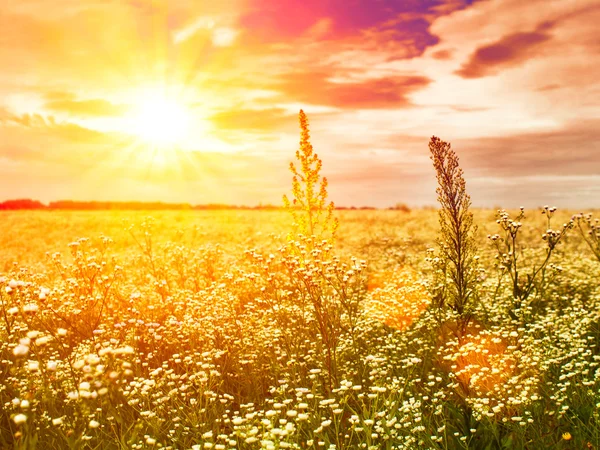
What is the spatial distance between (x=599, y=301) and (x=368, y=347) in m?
5.19

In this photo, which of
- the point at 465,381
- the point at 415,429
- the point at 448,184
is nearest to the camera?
the point at 415,429

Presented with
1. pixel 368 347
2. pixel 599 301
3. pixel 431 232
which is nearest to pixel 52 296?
pixel 368 347

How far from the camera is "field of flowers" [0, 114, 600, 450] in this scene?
18.9ft

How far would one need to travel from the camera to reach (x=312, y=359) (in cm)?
769

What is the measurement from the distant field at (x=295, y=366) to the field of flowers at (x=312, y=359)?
41 millimetres

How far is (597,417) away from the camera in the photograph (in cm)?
584

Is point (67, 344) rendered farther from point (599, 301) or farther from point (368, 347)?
point (599, 301)

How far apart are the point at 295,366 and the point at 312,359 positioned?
275 mm

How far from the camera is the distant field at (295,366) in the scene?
5.73 metres

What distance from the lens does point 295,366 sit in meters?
7.69

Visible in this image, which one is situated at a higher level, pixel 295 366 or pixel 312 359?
pixel 312 359

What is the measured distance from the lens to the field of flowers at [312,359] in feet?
18.9

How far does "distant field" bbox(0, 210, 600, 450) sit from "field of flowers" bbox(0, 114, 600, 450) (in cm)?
4

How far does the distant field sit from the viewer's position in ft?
18.8
